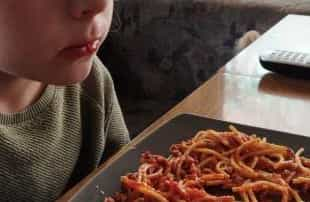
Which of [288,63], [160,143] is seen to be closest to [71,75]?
[160,143]

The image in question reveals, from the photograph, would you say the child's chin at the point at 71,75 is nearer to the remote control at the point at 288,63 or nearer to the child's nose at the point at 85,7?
the child's nose at the point at 85,7

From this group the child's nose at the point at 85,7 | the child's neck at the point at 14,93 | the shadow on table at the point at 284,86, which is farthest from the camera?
the shadow on table at the point at 284,86

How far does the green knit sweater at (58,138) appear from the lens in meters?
0.71

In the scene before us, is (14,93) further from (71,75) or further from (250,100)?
(250,100)

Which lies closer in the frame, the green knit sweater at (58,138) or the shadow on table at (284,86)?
the green knit sweater at (58,138)

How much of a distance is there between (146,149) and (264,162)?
12 centimetres

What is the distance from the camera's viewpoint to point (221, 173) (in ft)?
2.00

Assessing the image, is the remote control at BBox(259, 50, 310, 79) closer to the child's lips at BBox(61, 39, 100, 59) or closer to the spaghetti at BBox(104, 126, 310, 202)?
the spaghetti at BBox(104, 126, 310, 202)

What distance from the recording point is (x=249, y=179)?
2.02ft

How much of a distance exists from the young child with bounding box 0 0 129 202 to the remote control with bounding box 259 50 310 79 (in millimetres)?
230

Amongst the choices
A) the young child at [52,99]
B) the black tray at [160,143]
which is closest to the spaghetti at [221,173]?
the black tray at [160,143]

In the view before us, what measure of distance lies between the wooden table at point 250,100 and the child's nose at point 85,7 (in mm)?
166

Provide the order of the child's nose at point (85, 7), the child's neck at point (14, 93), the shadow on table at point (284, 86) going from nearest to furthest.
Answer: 1. the child's nose at point (85, 7)
2. the child's neck at point (14, 93)
3. the shadow on table at point (284, 86)

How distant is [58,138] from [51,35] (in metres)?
0.26
